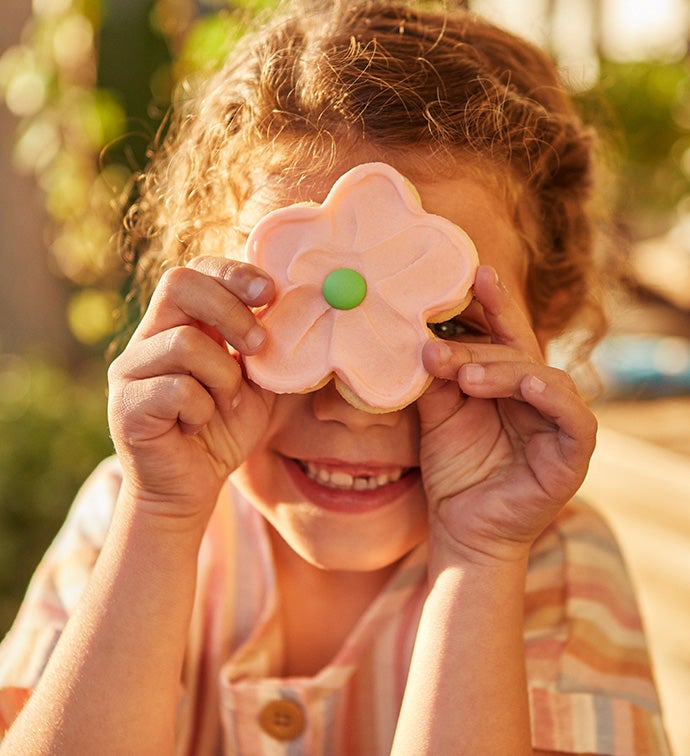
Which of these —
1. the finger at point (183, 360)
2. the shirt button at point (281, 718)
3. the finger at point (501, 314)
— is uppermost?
the finger at point (501, 314)

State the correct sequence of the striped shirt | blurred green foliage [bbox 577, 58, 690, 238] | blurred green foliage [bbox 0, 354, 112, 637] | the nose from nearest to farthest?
the nose → the striped shirt → blurred green foliage [bbox 0, 354, 112, 637] → blurred green foliage [bbox 577, 58, 690, 238]

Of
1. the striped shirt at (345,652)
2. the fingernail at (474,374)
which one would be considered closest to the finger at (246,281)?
the fingernail at (474,374)

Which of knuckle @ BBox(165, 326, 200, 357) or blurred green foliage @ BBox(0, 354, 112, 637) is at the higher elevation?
blurred green foliage @ BBox(0, 354, 112, 637)

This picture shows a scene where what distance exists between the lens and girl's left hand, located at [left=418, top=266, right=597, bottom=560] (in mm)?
1126

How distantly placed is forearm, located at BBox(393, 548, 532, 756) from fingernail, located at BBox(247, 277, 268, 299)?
446 mm

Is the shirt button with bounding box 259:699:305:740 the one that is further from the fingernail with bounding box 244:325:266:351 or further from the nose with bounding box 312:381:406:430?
the fingernail with bounding box 244:325:266:351

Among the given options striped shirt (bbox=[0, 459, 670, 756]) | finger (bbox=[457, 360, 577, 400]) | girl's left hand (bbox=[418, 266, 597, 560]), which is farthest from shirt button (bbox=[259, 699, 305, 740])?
finger (bbox=[457, 360, 577, 400])

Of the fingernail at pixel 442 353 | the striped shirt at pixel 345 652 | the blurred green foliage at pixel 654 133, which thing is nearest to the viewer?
the fingernail at pixel 442 353

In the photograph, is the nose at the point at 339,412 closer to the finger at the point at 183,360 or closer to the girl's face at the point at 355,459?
the girl's face at the point at 355,459

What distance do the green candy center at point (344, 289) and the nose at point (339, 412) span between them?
0.15m

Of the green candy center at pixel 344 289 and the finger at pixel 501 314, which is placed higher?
the finger at pixel 501 314

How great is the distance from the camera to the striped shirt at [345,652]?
1.37 m

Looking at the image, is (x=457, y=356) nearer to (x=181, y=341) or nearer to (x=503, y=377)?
(x=503, y=377)

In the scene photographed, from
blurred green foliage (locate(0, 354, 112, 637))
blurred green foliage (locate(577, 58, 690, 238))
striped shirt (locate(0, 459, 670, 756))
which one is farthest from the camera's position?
blurred green foliage (locate(577, 58, 690, 238))
